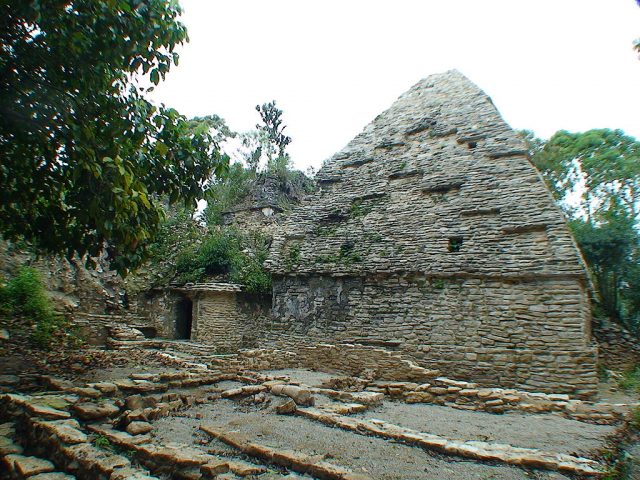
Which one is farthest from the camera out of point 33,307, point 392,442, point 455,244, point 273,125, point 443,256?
point 273,125

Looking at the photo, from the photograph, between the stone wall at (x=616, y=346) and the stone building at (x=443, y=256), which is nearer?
the stone building at (x=443, y=256)

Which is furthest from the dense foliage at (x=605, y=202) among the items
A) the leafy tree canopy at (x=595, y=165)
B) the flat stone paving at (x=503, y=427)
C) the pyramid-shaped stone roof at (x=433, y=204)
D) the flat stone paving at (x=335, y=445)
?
the flat stone paving at (x=335, y=445)

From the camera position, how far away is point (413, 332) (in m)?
9.90

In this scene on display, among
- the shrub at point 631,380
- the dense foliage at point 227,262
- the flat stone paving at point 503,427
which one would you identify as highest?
the dense foliage at point 227,262

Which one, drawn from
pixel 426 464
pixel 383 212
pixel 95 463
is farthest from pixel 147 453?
pixel 383 212

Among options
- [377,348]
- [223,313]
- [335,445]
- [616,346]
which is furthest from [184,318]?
[616,346]

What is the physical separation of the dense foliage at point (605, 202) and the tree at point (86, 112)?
13.5 meters

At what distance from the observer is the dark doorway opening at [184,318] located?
15.1m

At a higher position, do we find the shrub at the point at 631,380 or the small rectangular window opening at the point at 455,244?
the small rectangular window opening at the point at 455,244

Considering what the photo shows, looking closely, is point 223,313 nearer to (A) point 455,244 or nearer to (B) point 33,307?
(B) point 33,307

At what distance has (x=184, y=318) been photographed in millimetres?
15539

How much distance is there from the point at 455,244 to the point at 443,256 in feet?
1.68

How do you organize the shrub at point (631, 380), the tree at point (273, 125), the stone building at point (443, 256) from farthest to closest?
the tree at point (273, 125) < the shrub at point (631, 380) < the stone building at point (443, 256)

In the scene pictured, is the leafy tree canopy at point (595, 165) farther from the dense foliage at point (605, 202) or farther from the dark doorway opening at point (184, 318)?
the dark doorway opening at point (184, 318)
